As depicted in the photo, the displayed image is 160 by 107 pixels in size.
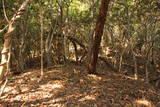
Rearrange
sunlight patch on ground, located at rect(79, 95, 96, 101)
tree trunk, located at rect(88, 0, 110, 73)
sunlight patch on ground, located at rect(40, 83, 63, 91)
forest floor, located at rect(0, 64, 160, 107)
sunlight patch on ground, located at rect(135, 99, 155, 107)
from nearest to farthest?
1. forest floor, located at rect(0, 64, 160, 107)
2. sunlight patch on ground, located at rect(79, 95, 96, 101)
3. sunlight patch on ground, located at rect(135, 99, 155, 107)
4. sunlight patch on ground, located at rect(40, 83, 63, 91)
5. tree trunk, located at rect(88, 0, 110, 73)

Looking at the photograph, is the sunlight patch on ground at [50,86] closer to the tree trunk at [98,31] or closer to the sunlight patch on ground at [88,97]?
the sunlight patch on ground at [88,97]

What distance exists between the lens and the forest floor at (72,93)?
491 centimetres

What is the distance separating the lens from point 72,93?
546cm

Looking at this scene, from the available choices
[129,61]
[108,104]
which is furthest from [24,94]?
[129,61]

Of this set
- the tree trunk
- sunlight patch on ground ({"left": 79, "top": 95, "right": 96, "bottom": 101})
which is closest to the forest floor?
sunlight patch on ground ({"left": 79, "top": 95, "right": 96, "bottom": 101})

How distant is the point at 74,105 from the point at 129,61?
1207 centimetres

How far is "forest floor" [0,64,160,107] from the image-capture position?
16.1 ft

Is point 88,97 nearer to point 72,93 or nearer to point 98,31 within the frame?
point 72,93

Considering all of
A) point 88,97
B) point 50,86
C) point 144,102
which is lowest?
point 144,102

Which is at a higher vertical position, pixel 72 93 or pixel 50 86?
pixel 50 86

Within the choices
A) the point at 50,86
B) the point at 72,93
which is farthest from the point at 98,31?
the point at 50,86

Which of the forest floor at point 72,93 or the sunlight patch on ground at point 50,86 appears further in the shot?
the sunlight patch on ground at point 50,86

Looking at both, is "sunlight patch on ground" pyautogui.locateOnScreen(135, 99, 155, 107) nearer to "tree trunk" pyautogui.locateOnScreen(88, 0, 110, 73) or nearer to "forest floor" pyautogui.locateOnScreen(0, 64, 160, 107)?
"forest floor" pyautogui.locateOnScreen(0, 64, 160, 107)

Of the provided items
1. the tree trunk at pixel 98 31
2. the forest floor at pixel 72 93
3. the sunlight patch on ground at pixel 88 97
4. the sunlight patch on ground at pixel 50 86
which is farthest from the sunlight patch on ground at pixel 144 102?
the sunlight patch on ground at pixel 50 86
